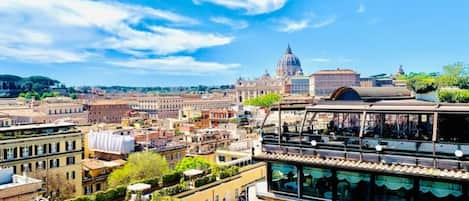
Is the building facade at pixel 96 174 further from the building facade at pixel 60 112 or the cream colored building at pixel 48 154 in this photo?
the building facade at pixel 60 112

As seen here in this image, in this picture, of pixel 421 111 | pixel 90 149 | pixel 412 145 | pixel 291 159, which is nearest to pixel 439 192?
pixel 412 145

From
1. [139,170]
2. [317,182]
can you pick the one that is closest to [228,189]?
[139,170]

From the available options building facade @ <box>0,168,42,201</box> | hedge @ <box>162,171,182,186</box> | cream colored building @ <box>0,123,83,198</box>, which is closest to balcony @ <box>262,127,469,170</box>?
building facade @ <box>0,168,42,201</box>

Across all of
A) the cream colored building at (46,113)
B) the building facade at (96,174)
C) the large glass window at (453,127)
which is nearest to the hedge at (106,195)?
the building facade at (96,174)

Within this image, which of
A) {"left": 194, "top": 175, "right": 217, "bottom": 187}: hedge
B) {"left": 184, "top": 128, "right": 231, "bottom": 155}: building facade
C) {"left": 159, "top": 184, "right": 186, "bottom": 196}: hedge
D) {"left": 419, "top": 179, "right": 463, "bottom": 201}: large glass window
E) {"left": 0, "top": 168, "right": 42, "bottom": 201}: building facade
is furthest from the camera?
{"left": 184, "top": 128, "right": 231, "bottom": 155}: building facade

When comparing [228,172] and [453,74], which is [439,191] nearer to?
[228,172]

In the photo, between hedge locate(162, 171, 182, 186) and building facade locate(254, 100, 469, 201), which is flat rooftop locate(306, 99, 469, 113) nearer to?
building facade locate(254, 100, 469, 201)

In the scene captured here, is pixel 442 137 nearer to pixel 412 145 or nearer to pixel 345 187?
pixel 412 145
